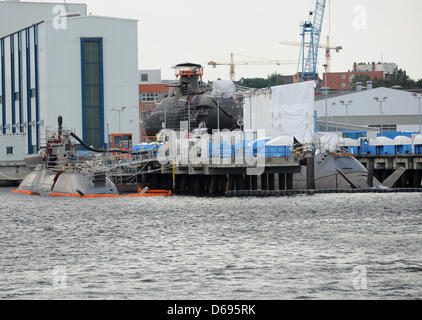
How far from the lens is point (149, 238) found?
167 ft

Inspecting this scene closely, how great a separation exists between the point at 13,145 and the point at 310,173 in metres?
57.5

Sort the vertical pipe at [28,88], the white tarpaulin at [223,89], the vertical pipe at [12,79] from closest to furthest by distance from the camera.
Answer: the white tarpaulin at [223,89] → the vertical pipe at [28,88] → the vertical pipe at [12,79]

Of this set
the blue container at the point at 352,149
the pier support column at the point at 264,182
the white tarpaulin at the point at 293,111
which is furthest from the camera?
the white tarpaulin at the point at 293,111

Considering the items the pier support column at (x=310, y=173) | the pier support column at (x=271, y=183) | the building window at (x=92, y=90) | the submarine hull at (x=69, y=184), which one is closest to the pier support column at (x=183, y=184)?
the submarine hull at (x=69, y=184)

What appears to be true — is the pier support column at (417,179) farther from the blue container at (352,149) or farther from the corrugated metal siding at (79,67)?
the corrugated metal siding at (79,67)

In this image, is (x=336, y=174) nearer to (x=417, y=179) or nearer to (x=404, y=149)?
(x=417, y=179)

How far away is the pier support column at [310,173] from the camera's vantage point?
84812 millimetres

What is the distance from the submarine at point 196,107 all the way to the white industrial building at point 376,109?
25609 millimetres

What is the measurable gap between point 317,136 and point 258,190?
1586 cm

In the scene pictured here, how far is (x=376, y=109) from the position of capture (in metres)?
154

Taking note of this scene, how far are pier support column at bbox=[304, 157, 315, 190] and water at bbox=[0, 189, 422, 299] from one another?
1145 centimetres

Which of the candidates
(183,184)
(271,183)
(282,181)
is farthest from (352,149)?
(271,183)

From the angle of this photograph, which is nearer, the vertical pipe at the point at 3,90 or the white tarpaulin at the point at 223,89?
the white tarpaulin at the point at 223,89
